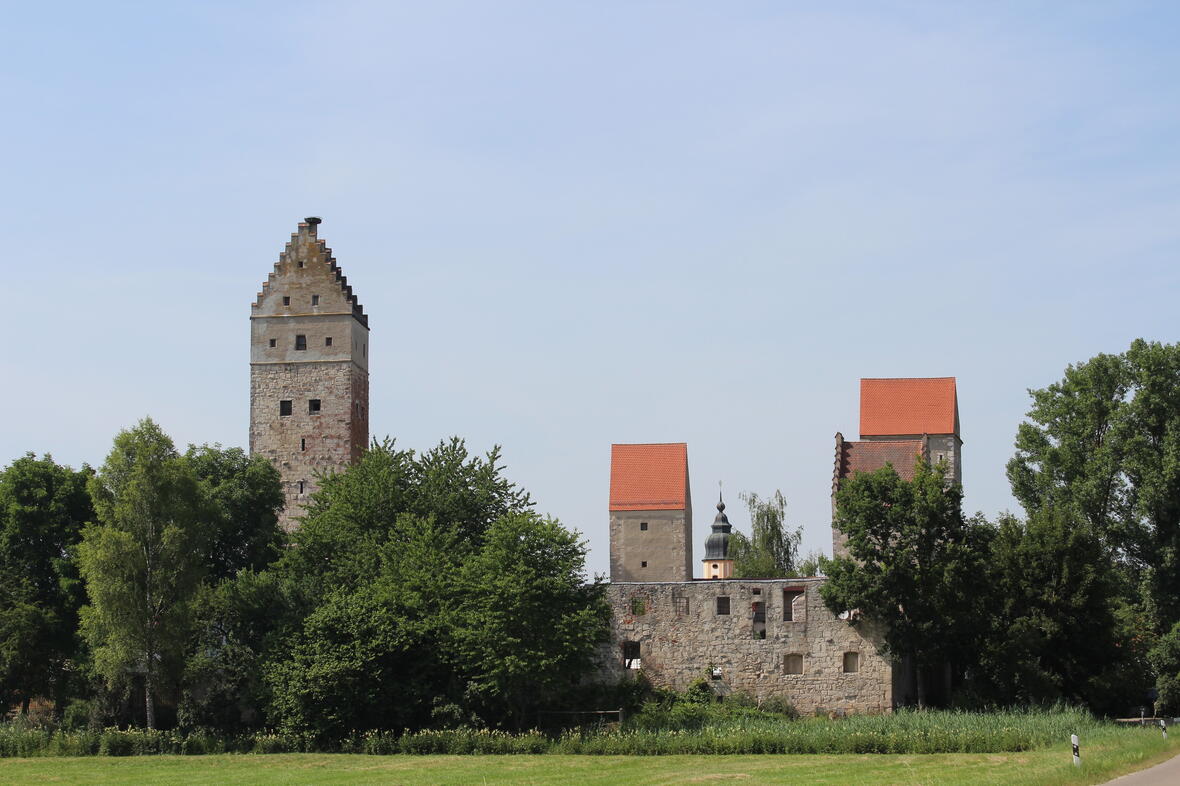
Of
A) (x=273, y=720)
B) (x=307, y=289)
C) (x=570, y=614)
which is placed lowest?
(x=273, y=720)

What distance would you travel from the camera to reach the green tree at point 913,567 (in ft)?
139

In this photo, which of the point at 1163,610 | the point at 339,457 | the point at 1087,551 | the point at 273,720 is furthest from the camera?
the point at 339,457

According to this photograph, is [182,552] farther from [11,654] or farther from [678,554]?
[678,554]

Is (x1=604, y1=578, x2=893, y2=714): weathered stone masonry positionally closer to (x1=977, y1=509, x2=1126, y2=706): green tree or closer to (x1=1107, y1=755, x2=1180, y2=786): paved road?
(x1=977, y1=509, x2=1126, y2=706): green tree

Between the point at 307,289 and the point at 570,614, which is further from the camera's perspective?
the point at 307,289

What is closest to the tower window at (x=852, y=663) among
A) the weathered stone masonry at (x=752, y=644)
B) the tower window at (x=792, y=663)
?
the weathered stone masonry at (x=752, y=644)

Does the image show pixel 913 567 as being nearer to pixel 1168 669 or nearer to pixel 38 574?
Answer: pixel 1168 669

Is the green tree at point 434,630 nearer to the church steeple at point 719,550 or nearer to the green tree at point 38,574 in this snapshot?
the green tree at point 38,574

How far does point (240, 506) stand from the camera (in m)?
50.7

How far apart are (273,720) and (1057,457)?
98.3ft

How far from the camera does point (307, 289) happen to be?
5897 cm

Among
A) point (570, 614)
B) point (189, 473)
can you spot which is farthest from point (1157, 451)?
point (189, 473)

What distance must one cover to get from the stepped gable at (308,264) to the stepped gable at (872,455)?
1895 cm

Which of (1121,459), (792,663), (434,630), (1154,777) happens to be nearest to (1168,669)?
(1121,459)
